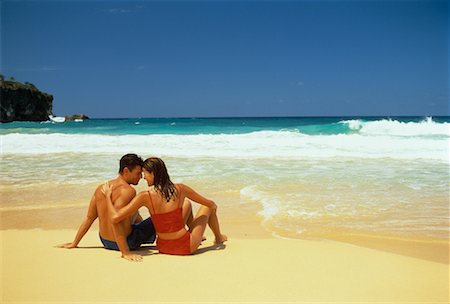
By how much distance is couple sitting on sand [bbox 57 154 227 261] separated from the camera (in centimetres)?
409

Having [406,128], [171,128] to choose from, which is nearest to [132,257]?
[406,128]

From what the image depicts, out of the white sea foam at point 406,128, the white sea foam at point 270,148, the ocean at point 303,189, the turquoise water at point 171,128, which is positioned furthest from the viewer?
the turquoise water at point 171,128

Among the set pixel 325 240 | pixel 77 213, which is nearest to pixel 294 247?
pixel 325 240

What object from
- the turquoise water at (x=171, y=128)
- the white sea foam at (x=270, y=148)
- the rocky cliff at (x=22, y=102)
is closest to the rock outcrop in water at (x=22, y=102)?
the rocky cliff at (x=22, y=102)

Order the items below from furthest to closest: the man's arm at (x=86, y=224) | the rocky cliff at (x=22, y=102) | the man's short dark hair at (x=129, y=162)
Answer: the rocky cliff at (x=22, y=102), the man's arm at (x=86, y=224), the man's short dark hair at (x=129, y=162)

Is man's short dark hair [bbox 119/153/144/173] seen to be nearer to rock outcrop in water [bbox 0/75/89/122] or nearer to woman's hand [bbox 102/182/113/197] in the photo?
woman's hand [bbox 102/182/113/197]

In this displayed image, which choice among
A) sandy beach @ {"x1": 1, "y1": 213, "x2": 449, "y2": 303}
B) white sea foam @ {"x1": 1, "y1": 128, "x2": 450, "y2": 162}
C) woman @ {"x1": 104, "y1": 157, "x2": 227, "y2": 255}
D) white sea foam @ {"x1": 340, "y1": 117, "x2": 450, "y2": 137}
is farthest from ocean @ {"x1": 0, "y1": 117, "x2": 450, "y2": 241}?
white sea foam @ {"x1": 340, "y1": 117, "x2": 450, "y2": 137}

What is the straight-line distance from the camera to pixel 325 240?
4852 mm

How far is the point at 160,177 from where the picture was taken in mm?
4078

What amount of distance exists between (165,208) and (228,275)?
0.97 meters

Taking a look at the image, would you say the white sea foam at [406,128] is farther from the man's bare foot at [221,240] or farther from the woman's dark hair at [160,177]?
the woman's dark hair at [160,177]

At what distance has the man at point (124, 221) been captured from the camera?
4180 millimetres

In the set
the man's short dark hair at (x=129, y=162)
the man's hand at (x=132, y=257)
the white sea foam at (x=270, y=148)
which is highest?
the man's short dark hair at (x=129, y=162)

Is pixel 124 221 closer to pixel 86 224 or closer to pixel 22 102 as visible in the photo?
pixel 86 224
